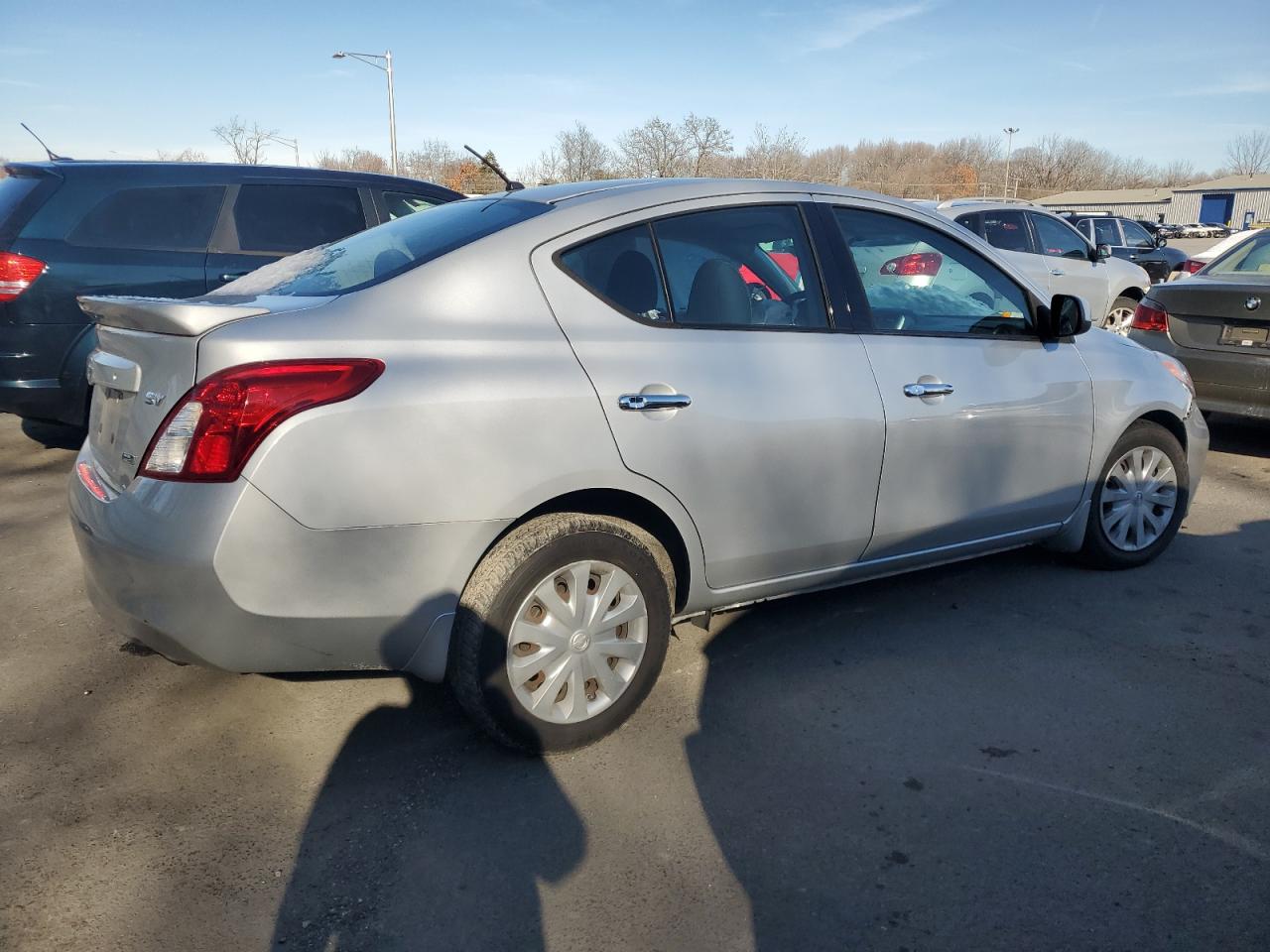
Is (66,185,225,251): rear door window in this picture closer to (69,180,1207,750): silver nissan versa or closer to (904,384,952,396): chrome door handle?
(69,180,1207,750): silver nissan versa

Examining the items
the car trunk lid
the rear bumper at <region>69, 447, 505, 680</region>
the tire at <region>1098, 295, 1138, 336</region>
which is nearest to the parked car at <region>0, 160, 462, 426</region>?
the car trunk lid

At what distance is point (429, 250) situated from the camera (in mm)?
2932

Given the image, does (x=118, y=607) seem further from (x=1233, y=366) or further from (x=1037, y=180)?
(x=1037, y=180)

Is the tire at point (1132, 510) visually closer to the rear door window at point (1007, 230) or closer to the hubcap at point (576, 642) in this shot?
the hubcap at point (576, 642)

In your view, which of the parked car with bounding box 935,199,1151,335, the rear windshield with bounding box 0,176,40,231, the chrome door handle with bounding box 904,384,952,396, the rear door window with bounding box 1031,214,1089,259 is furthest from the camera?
the rear door window with bounding box 1031,214,1089,259

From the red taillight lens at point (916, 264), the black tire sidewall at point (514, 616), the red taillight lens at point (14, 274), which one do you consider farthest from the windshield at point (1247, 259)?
the red taillight lens at point (14, 274)

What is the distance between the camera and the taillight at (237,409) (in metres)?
2.44

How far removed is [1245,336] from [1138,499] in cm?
259

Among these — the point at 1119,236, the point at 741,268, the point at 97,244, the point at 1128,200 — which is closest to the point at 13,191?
the point at 97,244

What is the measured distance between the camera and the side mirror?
3965 millimetres

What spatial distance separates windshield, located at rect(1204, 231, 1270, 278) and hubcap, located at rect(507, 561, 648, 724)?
5.90m

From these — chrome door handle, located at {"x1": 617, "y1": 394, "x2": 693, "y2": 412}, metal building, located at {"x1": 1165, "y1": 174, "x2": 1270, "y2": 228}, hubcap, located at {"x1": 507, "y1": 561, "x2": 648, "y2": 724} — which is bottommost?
hubcap, located at {"x1": 507, "y1": 561, "x2": 648, "y2": 724}

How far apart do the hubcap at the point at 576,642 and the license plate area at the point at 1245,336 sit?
17.0 feet

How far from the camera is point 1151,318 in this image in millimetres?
6918
